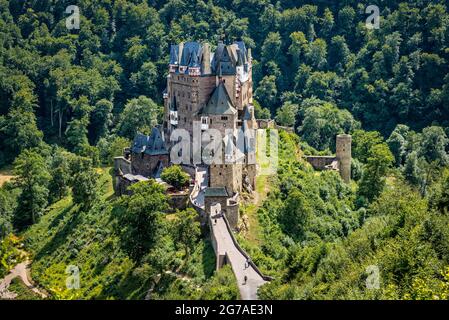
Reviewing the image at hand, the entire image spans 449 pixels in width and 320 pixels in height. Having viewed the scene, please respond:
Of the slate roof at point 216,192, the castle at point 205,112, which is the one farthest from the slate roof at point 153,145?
the slate roof at point 216,192

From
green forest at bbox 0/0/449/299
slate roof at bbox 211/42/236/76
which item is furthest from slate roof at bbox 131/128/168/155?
slate roof at bbox 211/42/236/76

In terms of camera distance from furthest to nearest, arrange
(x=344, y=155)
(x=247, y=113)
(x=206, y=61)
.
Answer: (x=344, y=155)
(x=247, y=113)
(x=206, y=61)

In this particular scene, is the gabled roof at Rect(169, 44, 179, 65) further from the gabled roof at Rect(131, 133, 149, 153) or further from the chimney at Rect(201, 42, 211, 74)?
the gabled roof at Rect(131, 133, 149, 153)

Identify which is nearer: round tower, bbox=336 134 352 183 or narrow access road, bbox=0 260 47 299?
narrow access road, bbox=0 260 47 299

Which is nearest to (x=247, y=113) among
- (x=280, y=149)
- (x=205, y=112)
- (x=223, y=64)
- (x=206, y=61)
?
(x=205, y=112)

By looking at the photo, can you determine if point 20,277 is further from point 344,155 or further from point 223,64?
point 344,155

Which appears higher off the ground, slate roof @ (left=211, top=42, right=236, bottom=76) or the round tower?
slate roof @ (left=211, top=42, right=236, bottom=76)
